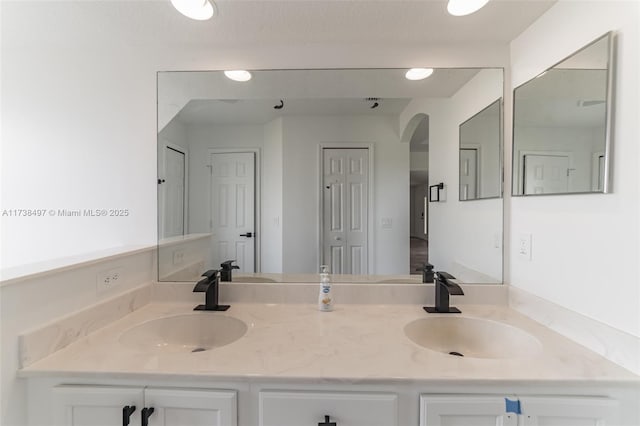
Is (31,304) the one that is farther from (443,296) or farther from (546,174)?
(546,174)

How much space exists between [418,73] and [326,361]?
142 centimetres

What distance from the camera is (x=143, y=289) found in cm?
135

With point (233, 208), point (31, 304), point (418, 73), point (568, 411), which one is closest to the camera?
point (568, 411)

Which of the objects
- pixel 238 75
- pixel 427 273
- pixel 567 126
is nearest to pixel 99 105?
pixel 238 75

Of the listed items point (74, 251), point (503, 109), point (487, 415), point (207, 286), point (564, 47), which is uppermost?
point (564, 47)

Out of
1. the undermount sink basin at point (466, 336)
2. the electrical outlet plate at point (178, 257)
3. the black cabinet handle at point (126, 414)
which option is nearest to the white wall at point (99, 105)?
the electrical outlet plate at point (178, 257)

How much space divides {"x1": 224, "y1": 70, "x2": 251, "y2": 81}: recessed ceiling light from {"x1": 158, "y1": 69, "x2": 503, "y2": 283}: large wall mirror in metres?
0.02

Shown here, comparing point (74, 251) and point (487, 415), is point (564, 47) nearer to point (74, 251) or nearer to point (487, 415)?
point (487, 415)

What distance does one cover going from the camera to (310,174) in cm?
153

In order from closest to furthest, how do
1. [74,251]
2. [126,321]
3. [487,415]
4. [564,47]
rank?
1. [487,415]
2. [564,47]
3. [126,321]
4. [74,251]

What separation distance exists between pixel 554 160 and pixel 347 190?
3.02 ft

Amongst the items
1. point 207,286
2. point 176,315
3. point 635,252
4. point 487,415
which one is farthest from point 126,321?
point 635,252

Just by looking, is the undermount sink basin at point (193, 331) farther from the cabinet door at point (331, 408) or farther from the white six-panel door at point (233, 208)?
the cabinet door at point (331, 408)

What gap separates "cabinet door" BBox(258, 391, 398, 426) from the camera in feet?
2.54
